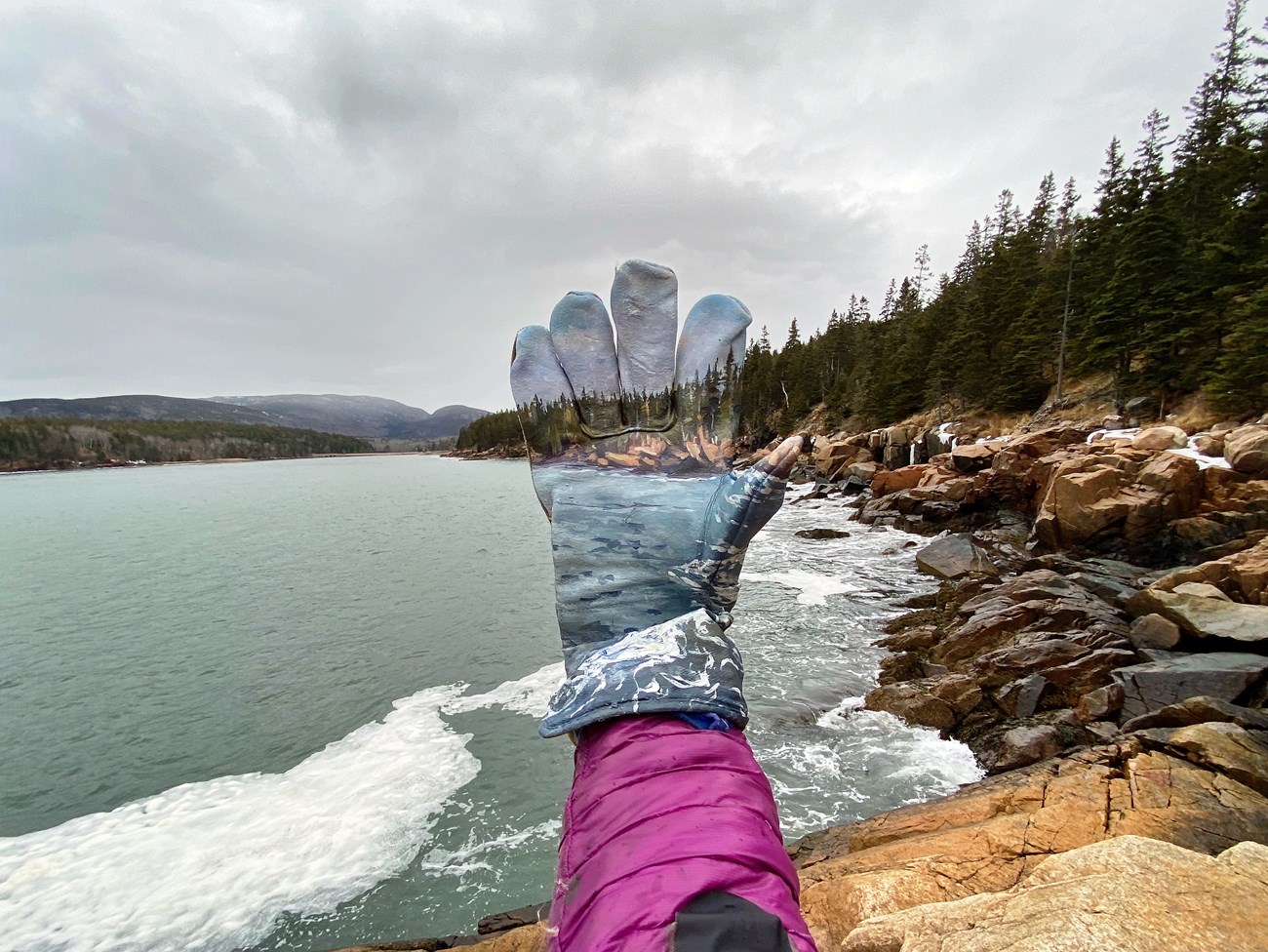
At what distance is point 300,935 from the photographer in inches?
166

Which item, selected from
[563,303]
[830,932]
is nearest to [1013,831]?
[830,932]

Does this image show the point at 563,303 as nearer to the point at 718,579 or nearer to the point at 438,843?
the point at 718,579

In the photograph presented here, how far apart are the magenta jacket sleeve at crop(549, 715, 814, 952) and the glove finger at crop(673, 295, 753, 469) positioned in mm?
1220

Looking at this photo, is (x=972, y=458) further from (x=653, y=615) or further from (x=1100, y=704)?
(x=653, y=615)

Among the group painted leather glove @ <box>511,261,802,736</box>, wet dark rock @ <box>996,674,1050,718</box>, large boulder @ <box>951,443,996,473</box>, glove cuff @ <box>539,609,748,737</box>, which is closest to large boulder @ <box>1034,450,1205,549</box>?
large boulder @ <box>951,443,996,473</box>

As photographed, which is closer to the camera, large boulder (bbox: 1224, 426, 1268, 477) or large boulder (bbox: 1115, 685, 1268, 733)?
large boulder (bbox: 1115, 685, 1268, 733)

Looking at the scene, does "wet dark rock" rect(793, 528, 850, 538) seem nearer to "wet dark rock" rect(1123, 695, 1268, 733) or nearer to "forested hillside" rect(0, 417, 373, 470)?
"wet dark rock" rect(1123, 695, 1268, 733)

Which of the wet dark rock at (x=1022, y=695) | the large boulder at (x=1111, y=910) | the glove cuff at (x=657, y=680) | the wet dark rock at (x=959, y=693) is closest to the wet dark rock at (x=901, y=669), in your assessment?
the wet dark rock at (x=959, y=693)

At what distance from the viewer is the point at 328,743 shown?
729 centimetres

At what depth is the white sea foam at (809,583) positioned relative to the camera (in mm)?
12570

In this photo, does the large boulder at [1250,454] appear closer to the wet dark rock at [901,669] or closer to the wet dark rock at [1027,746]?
the wet dark rock at [901,669]

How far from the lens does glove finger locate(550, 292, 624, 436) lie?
97.6 inches

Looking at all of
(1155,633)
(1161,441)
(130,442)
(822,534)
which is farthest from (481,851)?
(130,442)

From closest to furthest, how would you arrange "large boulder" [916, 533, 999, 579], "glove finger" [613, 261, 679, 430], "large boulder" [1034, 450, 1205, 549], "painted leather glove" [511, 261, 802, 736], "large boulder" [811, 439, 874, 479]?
"painted leather glove" [511, 261, 802, 736] → "glove finger" [613, 261, 679, 430] → "large boulder" [1034, 450, 1205, 549] → "large boulder" [916, 533, 999, 579] → "large boulder" [811, 439, 874, 479]
